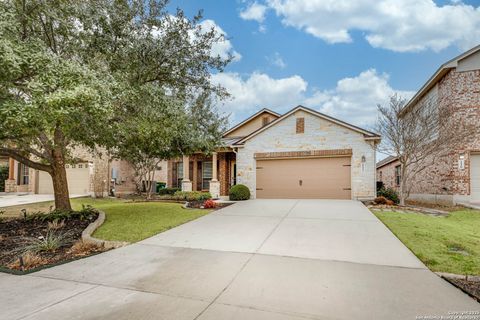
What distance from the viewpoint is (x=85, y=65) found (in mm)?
6031

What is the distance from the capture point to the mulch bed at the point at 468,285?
3.32 meters

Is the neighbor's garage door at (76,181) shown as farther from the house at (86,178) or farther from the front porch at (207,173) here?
the front porch at (207,173)

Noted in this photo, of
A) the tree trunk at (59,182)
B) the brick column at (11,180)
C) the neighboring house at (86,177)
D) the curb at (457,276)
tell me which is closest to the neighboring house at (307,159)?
the neighboring house at (86,177)

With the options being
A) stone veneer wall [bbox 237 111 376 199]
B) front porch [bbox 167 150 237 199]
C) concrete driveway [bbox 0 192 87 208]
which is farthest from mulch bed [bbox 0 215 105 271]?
stone veneer wall [bbox 237 111 376 199]

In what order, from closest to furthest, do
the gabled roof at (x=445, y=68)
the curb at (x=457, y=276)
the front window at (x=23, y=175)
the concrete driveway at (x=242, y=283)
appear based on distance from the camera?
the concrete driveway at (x=242, y=283)
the curb at (x=457, y=276)
the gabled roof at (x=445, y=68)
the front window at (x=23, y=175)

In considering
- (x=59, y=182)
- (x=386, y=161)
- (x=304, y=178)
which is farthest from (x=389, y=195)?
(x=59, y=182)

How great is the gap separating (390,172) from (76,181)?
25.4m

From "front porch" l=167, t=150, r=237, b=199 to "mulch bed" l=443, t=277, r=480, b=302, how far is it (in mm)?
13095

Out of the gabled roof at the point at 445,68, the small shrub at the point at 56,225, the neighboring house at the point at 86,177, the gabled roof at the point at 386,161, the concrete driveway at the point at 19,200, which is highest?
the gabled roof at the point at 445,68

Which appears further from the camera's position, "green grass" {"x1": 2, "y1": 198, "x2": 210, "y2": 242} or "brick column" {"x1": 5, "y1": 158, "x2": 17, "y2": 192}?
"brick column" {"x1": 5, "y1": 158, "x2": 17, "y2": 192}

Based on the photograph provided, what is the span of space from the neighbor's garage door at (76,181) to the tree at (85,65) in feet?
36.7

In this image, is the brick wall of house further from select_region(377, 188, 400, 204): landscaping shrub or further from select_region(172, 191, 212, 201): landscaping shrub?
select_region(172, 191, 212, 201): landscaping shrub

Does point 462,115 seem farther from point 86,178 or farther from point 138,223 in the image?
point 86,178

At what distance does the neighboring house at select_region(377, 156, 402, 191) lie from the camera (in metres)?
19.2
